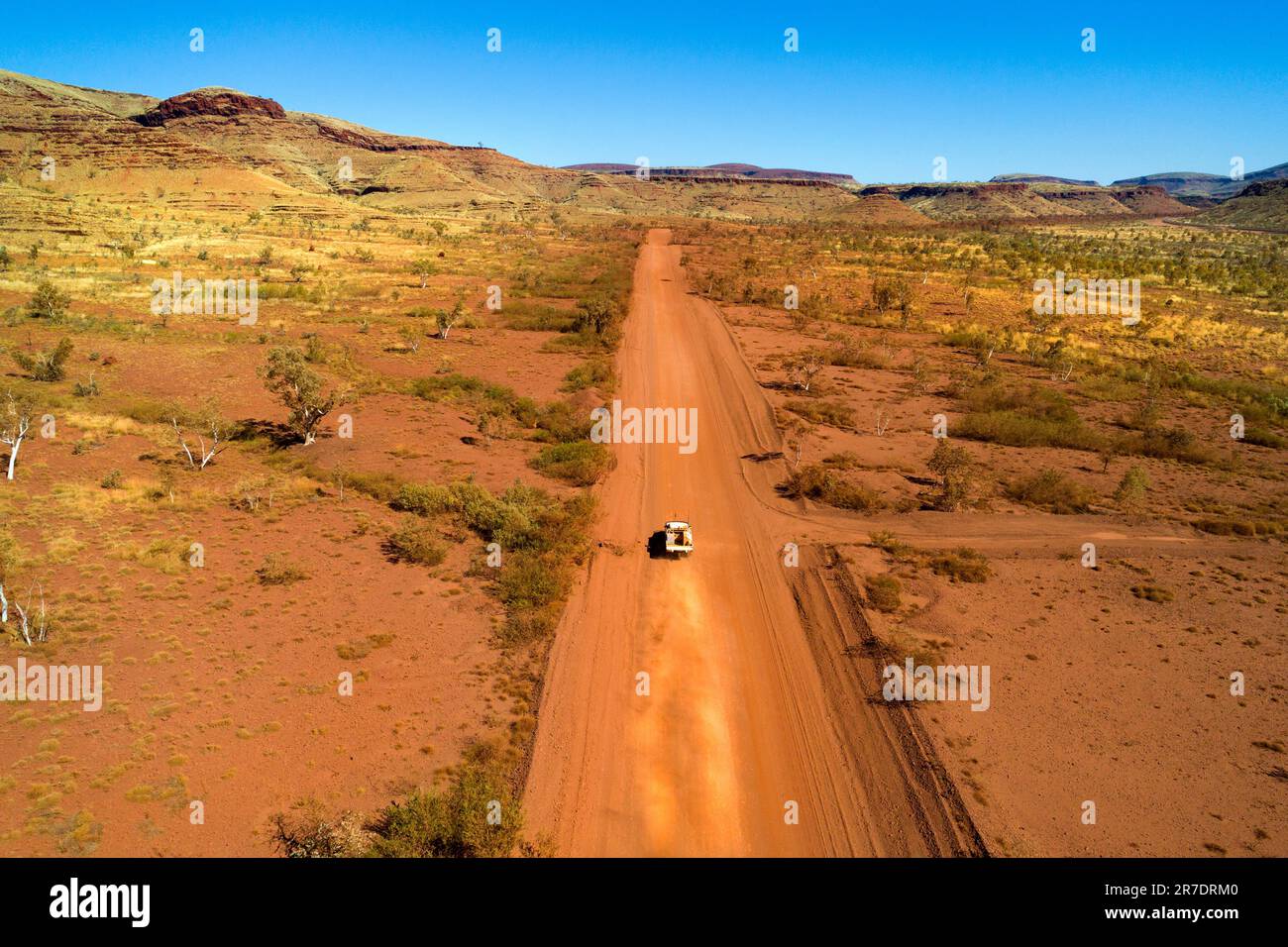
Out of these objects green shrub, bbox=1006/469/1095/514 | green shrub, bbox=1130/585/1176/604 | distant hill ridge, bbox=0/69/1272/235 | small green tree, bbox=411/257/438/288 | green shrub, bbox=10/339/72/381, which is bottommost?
green shrub, bbox=1130/585/1176/604

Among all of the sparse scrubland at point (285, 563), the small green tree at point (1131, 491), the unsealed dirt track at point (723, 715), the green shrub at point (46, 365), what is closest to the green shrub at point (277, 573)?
the sparse scrubland at point (285, 563)

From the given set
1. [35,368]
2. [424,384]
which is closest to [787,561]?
[424,384]

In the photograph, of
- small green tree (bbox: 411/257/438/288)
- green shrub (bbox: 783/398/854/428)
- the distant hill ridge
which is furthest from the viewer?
the distant hill ridge

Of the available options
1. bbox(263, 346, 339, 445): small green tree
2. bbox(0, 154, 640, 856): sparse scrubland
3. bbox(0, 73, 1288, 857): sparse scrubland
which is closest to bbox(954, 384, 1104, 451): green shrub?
bbox(0, 73, 1288, 857): sparse scrubland

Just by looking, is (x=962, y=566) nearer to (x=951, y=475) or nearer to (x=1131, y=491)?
(x=951, y=475)

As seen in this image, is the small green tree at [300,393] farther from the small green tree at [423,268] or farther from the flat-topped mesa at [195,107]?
the flat-topped mesa at [195,107]

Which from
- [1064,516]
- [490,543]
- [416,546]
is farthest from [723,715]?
[1064,516]

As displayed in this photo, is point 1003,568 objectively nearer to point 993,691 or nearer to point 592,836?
point 993,691

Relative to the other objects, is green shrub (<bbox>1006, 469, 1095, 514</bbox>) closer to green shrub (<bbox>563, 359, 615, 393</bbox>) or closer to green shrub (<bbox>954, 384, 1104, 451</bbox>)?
green shrub (<bbox>954, 384, 1104, 451</bbox>)
